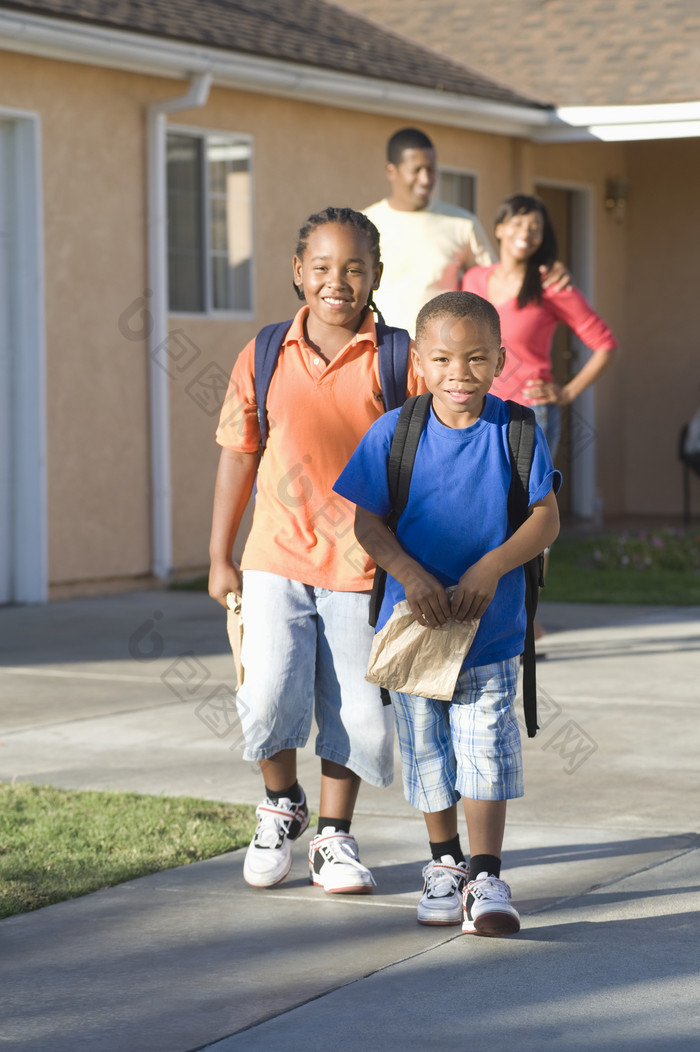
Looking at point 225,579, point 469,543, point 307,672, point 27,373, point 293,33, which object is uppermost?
point 293,33

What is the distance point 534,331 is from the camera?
7395 millimetres

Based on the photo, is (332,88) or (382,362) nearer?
(382,362)

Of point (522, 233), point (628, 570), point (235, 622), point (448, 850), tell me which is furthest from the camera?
point (628, 570)

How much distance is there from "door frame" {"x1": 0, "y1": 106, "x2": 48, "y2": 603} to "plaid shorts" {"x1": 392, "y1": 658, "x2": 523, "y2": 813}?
666 centimetres

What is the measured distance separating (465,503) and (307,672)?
2.23ft

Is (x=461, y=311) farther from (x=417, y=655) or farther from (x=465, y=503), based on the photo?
(x=417, y=655)

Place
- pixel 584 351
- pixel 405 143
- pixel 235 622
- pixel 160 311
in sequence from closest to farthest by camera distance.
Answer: pixel 235 622, pixel 405 143, pixel 160 311, pixel 584 351

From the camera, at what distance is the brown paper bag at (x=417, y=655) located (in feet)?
12.8

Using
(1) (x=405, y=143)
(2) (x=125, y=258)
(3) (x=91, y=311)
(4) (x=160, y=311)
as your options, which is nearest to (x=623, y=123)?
(4) (x=160, y=311)

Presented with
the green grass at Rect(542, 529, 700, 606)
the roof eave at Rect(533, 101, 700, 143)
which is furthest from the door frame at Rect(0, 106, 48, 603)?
the roof eave at Rect(533, 101, 700, 143)

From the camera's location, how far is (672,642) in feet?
28.6

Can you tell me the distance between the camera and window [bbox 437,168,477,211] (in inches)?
563

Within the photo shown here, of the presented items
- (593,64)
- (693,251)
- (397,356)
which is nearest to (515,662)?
(397,356)

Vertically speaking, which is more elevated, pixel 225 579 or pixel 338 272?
pixel 338 272
